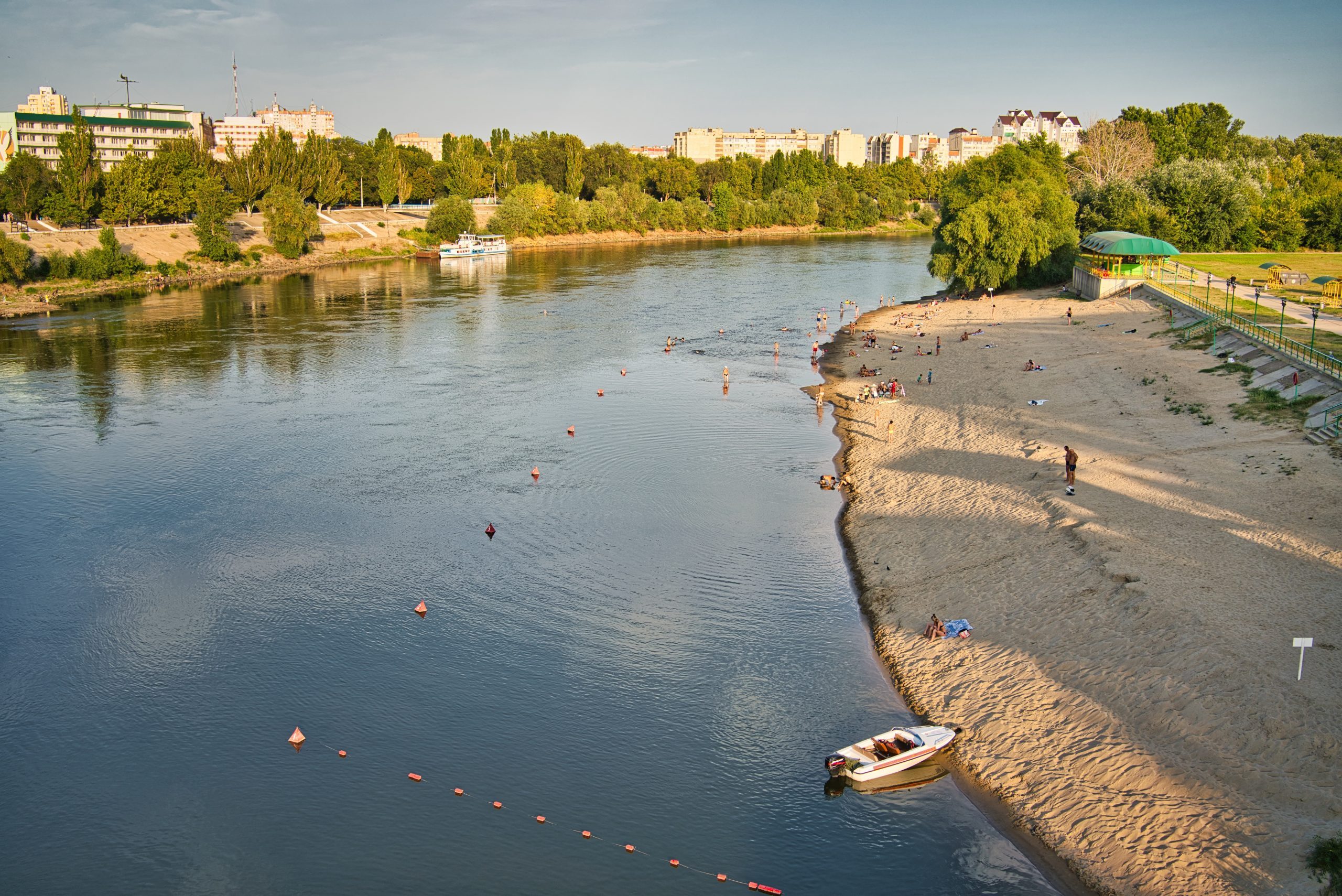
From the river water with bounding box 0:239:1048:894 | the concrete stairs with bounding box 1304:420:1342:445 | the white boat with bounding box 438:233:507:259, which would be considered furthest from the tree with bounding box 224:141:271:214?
the concrete stairs with bounding box 1304:420:1342:445

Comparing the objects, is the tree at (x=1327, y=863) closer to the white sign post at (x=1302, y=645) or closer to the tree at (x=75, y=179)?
the white sign post at (x=1302, y=645)

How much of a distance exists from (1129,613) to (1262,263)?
6228 cm

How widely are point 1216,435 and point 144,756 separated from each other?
117 feet

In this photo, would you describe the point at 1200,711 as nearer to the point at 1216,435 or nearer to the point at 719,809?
the point at 719,809

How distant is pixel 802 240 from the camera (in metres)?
178

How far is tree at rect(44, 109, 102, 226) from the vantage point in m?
103

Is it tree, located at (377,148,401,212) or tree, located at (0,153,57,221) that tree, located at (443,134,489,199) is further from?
tree, located at (0,153,57,221)

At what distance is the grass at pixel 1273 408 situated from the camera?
35062mm

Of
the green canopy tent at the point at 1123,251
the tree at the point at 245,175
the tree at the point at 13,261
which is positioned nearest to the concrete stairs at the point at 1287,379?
the green canopy tent at the point at 1123,251

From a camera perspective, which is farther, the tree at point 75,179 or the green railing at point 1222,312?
the tree at point 75,179

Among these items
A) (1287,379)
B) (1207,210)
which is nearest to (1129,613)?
(1287,379)

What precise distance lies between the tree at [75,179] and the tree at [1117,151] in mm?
107956

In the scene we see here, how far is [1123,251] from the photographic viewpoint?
66.0 m

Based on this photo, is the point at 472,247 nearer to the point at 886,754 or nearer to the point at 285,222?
the point at 285,222
